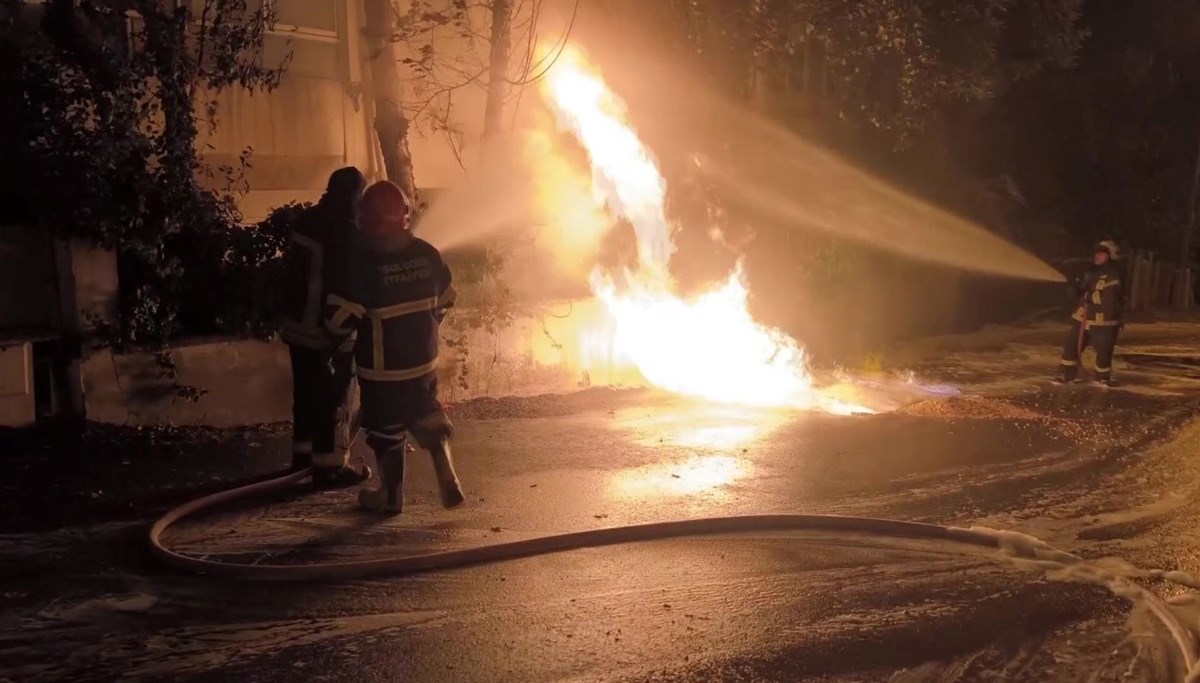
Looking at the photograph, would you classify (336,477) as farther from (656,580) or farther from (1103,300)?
(1103,300)

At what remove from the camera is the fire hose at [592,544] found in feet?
15.9

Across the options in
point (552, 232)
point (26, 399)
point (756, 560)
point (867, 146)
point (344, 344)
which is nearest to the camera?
point (756, 560)

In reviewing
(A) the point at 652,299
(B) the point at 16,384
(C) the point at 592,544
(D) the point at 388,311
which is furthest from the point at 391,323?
(A) the point at 652,299

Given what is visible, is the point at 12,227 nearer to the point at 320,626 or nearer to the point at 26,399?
the point at 26,399

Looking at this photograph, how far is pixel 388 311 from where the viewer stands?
564cm

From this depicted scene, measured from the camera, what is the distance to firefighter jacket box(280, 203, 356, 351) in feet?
20.0

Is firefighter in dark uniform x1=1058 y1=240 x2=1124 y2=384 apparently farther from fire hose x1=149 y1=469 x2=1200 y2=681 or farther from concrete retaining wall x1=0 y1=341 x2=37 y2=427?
concrete retaining wall x1=0 y1=341 x2=37 y2=427

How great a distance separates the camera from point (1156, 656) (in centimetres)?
433

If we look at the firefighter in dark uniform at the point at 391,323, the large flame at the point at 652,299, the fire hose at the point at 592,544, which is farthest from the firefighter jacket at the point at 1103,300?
the firefighter in dark uniform at the point at 391,323

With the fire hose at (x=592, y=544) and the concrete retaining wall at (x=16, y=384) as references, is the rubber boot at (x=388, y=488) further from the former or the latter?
the concrete retaining wall at (x=16, y=384)

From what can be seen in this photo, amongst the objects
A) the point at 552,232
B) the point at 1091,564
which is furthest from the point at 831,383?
the point at 1091,564

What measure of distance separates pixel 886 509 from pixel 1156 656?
7.38 ft

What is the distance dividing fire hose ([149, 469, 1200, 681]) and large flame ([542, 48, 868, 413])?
4.80 metres

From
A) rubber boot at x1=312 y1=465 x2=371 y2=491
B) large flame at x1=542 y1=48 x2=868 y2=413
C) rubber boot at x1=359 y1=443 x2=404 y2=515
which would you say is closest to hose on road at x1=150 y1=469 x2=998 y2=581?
rubber boot at x1=312 y1=465 x2=371 y2=491
